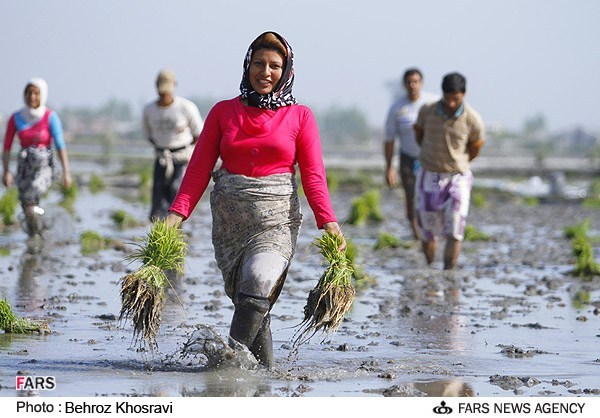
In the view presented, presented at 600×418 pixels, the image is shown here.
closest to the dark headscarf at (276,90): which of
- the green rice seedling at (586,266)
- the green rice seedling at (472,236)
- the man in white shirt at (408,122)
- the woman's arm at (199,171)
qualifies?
the woman's arm at (199,171)

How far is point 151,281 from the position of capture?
289 inches

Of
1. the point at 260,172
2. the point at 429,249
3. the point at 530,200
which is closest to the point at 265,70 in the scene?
the point at 260,172

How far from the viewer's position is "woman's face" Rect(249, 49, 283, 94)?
7270mm

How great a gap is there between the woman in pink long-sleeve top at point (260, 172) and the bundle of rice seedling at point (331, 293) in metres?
0.11

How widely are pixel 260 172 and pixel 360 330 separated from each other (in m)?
2.41

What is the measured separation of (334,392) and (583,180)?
40760mm

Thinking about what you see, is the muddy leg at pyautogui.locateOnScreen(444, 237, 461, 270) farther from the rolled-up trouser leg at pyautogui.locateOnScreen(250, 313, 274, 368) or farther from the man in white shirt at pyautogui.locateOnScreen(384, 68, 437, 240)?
the rolled-up trouser leg at pyautogui.locateOnScreen(250, 313, 274, 368)

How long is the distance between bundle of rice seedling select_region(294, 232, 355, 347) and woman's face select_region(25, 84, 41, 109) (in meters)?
7.47

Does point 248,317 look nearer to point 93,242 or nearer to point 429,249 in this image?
point 429,249

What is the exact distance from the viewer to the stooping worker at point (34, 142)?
1420 cm

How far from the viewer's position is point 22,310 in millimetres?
9688

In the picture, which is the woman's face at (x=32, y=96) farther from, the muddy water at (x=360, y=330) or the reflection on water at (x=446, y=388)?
the reflection on water at (x=446, y=388)
